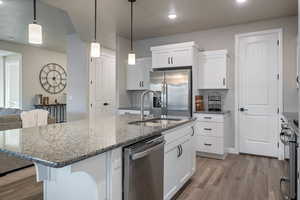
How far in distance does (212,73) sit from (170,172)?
2.71 metres

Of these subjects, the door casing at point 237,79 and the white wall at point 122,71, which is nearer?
the door casing at point 237,79

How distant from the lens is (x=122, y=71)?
17.5 feet

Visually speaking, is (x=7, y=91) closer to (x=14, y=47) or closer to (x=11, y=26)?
(x=14, y=47)

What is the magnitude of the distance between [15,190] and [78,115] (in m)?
2.84

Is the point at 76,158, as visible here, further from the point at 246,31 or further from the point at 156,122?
the point at 246,31

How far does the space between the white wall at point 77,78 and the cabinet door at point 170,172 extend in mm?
3477

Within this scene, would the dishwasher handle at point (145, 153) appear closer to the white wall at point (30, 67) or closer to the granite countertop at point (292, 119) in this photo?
the granite countertop at point (292, 119)

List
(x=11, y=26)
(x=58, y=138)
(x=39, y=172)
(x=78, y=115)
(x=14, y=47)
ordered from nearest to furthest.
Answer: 1. (x=39, y=172)
2. (x=58, y=138)
3. (x=11, y=26)
4. (x=78, y=115)
5. (x=14, y=47)

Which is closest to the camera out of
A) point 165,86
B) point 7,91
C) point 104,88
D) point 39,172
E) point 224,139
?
point 39,172

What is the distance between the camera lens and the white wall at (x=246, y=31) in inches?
155

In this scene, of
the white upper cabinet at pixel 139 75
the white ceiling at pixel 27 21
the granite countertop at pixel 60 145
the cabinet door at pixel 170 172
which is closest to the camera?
the granite countertop at pixel 60 145

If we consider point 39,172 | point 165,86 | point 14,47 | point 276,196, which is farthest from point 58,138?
point 14,47

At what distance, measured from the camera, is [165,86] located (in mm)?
4387

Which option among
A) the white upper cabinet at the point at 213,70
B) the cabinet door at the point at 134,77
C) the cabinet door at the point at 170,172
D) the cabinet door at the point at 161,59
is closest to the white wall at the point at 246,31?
the white upper cabinet at the point at 213,70
